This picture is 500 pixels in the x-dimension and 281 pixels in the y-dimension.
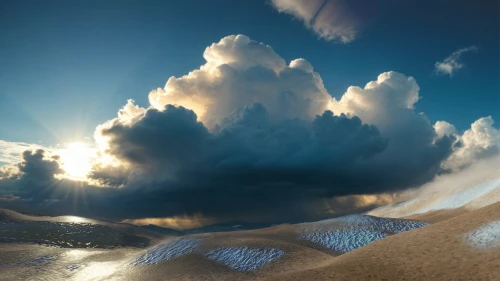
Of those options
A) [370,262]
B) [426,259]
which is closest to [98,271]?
[370,262]

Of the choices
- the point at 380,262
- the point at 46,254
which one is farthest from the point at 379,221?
the point at 46,254

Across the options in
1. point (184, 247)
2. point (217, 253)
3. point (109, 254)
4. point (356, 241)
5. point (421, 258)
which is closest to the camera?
point (421, 258)

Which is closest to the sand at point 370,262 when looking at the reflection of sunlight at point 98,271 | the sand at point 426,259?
the sand at point 426,259

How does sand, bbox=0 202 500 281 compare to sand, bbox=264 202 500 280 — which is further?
sand, bbox=0 202 500 281

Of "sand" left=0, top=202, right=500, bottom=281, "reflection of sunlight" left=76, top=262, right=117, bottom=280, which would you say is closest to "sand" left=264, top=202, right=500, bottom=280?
"sand" left=0, top=202, right=500, bottom=281

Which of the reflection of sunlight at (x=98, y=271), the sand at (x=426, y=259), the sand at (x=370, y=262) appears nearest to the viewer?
the sand at (x=426, y=259)

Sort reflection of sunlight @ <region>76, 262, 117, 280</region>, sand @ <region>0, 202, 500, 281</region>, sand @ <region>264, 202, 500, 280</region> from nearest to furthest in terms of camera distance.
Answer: sand @ <region>264, 202, 500, 280</region> < sand @ <region>0, 202, 500, 281</region> < reflection of sunlight @ <region>76, 262, 117, 280</region>

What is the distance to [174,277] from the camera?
6241 cm

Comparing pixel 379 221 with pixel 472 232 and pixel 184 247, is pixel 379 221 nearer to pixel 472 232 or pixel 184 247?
pixel 184 247

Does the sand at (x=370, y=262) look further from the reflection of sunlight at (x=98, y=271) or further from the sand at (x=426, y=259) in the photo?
the reflection of sunlight at (x=98, y=271)

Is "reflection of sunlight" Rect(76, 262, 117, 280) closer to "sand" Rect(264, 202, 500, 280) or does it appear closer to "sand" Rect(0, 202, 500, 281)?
"sand" Rect(0, 202, 500, 281)

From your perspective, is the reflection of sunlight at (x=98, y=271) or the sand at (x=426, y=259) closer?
the sand at (x=426, y=259)

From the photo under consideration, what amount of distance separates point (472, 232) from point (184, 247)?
196 feet

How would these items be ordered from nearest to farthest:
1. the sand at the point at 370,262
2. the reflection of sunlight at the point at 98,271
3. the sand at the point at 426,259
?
the sand at the point at 426,259 < the sand at the point at 370,262 < the reflection of sunlight at the point at 98,271
